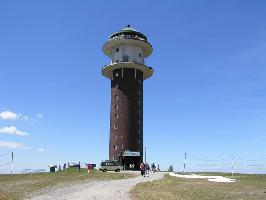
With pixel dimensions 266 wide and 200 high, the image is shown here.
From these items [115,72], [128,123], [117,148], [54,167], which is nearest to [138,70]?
[115,72]

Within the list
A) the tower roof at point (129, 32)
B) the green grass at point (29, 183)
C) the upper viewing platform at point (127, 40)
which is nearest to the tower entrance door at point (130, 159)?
the green grass at point (29, 183)

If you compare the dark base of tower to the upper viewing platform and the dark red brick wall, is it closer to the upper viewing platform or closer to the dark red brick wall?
the dark red brick wall

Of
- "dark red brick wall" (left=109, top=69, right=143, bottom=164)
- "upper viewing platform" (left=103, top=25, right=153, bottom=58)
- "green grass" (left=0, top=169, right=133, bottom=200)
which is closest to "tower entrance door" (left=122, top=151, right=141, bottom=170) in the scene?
"dark red brick wall" (left=109, top=69, right=143, bottom=164)

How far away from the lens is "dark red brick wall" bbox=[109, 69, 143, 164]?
227 feet

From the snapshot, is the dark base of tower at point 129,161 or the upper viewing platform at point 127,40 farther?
the upper viewing platform at point 127,40

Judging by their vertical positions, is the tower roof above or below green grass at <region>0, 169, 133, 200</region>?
above

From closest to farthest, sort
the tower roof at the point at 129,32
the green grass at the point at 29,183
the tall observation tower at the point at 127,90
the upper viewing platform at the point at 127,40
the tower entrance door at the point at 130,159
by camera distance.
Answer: the green grass at the point at 29,183 → the tower entrance door at the point at 130,159 → the tall observation tower at the point at 127,90 → the upper viewing platform at the point at 127,40 → the tower roof at the point at 129,32

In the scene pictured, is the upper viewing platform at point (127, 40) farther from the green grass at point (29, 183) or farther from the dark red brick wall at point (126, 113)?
the green grass at point (29, 183)

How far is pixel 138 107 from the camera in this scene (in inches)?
2815

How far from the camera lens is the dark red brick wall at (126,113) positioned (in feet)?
227

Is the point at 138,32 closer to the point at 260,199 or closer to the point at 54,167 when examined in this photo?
the point at 54,167

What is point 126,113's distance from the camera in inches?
2758

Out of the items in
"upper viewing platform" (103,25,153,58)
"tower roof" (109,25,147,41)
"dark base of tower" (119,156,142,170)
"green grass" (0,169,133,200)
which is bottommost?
"green grass" (0,169,133,200)

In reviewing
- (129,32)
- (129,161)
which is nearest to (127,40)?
(129,32)
